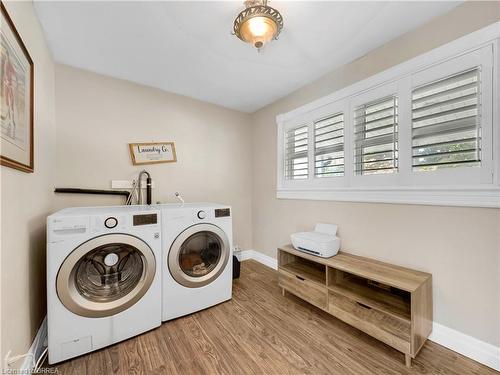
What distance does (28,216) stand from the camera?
50.2 inches

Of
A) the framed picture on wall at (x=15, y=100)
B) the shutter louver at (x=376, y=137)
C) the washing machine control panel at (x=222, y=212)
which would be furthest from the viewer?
the washing machine control panel at (x=222, y=212)

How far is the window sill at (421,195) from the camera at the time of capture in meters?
1.26

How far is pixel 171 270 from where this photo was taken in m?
1.70

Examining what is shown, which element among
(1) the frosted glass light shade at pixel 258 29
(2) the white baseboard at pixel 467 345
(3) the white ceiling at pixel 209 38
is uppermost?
(3) the white ceiling at pixel 209 38

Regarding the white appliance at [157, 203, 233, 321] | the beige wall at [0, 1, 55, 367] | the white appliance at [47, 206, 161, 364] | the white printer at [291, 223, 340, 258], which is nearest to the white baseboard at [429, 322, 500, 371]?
the white printer at [291, 223, 340, 258]

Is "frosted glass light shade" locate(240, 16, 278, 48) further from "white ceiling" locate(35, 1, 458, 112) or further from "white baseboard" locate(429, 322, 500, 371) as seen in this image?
"white baseboard" locate(429, 322, 500, 371)

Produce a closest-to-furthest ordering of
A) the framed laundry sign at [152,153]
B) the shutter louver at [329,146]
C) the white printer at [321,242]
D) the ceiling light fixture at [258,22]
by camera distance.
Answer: the ceiling light fixture at [258,22] < the white printer at [321,242] < the shutter louver at [329,146] < the framed laundry sign at [152,153]

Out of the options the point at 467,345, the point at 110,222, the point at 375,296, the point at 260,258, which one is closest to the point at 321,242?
the point at 375,296

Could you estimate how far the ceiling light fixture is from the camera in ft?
4.11

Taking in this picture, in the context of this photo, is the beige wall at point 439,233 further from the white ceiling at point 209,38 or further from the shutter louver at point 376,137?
the shutter louver at point 376,137

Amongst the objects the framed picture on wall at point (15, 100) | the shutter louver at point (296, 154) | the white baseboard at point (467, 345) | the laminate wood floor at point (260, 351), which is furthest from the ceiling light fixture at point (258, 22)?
the white baseboard at point (467, 345)

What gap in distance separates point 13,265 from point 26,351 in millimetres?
547

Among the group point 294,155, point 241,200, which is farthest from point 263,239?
point 294,155

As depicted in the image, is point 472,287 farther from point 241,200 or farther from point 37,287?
point 37,287
